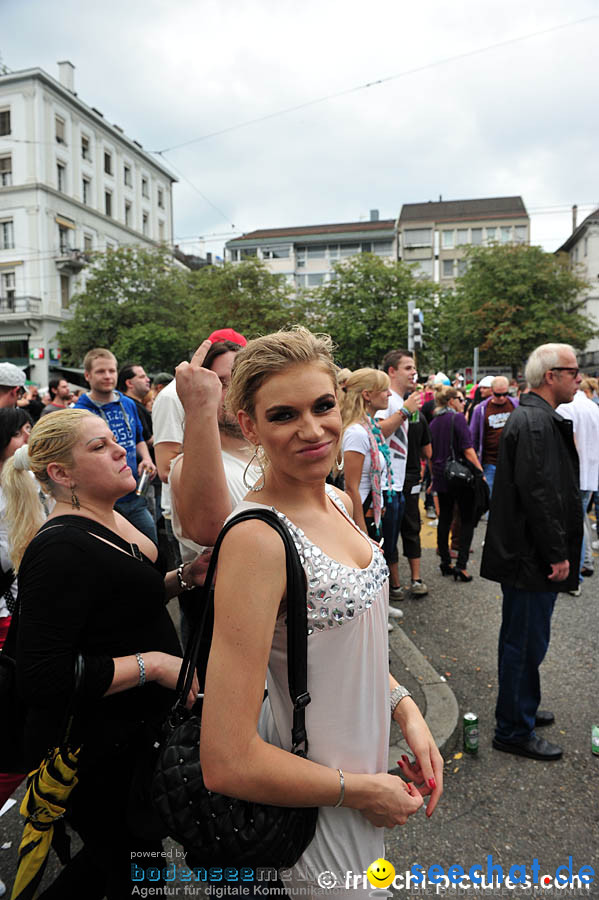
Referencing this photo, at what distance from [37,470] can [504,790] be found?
9.09 feet

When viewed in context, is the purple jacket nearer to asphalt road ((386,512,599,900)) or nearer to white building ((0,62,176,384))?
asphalt road ((386,512,599,900))

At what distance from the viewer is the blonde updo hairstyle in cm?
468

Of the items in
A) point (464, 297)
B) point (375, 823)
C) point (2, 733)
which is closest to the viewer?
point (375, 823)

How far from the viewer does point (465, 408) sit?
11.8 meters

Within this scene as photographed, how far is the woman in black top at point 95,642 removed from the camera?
1.76m

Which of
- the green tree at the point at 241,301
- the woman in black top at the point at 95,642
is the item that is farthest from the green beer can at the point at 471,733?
the green tree at the point at 241,301

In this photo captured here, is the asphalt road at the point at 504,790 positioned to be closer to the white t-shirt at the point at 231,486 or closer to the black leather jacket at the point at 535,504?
the black leather jacket at the point at 535,504

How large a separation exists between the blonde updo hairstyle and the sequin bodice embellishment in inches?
132

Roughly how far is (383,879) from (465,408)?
11.0m

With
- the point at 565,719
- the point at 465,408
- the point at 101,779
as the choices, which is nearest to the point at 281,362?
the point at 101,779

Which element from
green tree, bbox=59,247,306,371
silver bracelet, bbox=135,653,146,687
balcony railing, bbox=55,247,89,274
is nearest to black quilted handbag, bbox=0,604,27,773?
silver bracelet, bbox=135,653,146,687

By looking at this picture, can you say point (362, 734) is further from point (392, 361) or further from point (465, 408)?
point (465, 408)

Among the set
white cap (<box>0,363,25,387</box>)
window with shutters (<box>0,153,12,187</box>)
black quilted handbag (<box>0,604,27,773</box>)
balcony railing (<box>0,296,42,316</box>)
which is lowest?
black quilted handbag (<box>0,604,27,773</box>)

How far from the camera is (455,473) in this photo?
6.31 m
